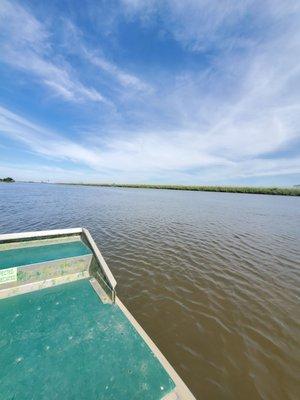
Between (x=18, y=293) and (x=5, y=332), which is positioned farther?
(x=18, y=293)

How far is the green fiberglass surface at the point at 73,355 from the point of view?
234 cm

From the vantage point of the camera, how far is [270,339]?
4.61 m

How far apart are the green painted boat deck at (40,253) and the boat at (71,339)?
1.0 inches

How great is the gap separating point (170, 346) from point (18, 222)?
14.2 metres

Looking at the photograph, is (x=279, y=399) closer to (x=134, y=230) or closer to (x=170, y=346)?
(x=170, y=346)

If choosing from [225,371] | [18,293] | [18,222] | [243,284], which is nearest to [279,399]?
[225,371]

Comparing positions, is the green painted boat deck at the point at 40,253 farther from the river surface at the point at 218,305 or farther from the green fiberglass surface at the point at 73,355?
the river surface at the point at 218,305

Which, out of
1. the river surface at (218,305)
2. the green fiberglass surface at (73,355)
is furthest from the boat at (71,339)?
the river surface at (218,305)

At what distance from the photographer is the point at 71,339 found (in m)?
3.03

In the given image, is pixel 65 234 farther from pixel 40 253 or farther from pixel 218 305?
pixel 218 305

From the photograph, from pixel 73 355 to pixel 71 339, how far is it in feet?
1.00

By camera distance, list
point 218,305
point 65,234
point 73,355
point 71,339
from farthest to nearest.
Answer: point 65,234
point 218,305
point 71,339
point 73,355

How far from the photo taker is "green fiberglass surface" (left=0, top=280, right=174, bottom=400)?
7.67ft

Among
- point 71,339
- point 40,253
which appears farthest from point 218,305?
point 40,253
